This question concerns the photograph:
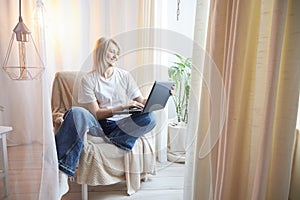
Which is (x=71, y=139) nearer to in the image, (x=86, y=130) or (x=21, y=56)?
(x=86, y=130)

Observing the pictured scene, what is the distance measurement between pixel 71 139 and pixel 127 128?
1.18 ft

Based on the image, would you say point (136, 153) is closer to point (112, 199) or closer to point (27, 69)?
point (112, 199)

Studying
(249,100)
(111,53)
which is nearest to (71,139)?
(111,53)

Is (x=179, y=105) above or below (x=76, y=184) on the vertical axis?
above

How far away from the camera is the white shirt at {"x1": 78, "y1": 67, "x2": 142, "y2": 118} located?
54.6 inches

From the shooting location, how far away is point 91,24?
1927 mm

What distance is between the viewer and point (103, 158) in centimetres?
132

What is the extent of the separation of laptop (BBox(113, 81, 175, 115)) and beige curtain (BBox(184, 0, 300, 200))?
36cm

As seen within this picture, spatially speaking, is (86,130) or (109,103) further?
(109,103)

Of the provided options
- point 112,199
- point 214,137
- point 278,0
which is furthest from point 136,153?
point 278,0

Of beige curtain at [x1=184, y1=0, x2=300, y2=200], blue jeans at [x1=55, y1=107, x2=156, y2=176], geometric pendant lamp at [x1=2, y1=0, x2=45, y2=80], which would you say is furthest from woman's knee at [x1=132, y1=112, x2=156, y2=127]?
geometric pendant lamp at [x1=2, y1=0, x2=45, y2=80]

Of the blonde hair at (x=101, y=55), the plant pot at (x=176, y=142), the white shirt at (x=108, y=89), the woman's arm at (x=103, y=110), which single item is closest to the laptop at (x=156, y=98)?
the woman's arm at (x=103, y=110)

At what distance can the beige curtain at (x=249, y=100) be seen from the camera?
671mm

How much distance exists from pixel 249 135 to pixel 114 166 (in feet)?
2.83
